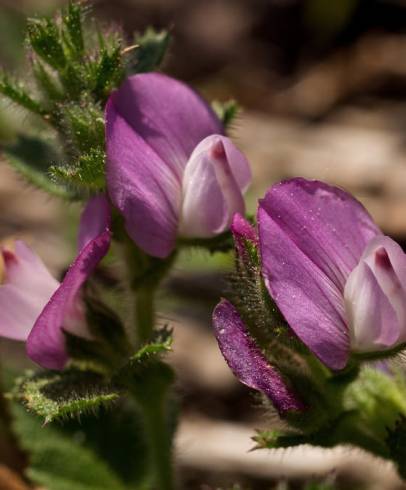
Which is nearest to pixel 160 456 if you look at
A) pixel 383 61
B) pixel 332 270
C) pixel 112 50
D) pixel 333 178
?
pixel 332 270

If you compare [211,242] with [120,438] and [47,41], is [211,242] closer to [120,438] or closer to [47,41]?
[47,41]

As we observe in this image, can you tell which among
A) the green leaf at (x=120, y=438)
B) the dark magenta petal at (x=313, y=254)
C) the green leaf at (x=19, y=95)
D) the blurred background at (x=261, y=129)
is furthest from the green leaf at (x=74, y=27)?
the blurred background at (x=261, y=129)

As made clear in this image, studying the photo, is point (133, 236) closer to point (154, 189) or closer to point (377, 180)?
point (154, 189)

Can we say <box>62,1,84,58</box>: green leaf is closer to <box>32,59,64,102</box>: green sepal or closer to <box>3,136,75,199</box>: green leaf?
<box>32,59,64,102</box>: green sepal

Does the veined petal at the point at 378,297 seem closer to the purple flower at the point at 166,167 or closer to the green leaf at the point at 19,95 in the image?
the purple flower at the point at 166,167

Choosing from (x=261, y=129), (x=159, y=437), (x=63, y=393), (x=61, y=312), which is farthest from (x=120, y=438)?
(x=261, y=129)

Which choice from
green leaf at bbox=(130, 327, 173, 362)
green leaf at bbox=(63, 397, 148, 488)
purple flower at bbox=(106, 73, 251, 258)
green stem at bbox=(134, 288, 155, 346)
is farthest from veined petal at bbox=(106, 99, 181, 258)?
green leaf at bbox=(63, 397, 148, 488)

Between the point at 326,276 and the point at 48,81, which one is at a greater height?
the point at 48,81
